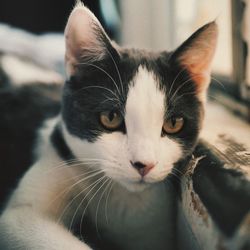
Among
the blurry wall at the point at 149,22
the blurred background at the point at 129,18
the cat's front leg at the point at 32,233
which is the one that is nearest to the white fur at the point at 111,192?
the cat's front leg at the point at 32,233

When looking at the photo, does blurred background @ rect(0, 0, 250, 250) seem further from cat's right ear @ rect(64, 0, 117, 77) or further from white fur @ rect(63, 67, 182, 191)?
cat's right ear @ rect(64, 0, 117, 77)

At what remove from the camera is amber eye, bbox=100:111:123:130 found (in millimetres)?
833

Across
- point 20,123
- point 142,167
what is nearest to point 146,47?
point 20,123

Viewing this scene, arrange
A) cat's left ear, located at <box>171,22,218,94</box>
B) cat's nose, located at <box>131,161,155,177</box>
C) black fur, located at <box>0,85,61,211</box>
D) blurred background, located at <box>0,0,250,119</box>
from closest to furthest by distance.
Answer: cat's nose, located at <box>131,161,155,177</box>, cat's left ear, located at <box>171,22,218,94</box>, black fur, located at <box>0,85,61,211</box>, blurred background, located at <box>0,0,250,119</box>

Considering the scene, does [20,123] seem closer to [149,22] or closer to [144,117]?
[144,117]

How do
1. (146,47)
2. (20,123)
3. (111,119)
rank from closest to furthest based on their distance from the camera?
(111,119) → (20,123) → (146,47)

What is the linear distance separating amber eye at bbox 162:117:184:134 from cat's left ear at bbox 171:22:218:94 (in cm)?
11

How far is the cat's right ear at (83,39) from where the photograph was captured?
Answer: 2.69ft

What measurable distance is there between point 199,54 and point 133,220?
0.43 meters

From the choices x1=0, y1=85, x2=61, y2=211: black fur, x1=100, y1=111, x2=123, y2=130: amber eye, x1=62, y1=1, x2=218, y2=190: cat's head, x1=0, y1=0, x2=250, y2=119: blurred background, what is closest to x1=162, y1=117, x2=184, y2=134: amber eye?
x1=62, y1=1, x2=218, y2=190: cat's head

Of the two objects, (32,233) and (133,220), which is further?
(133,220)

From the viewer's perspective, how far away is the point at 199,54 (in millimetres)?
892

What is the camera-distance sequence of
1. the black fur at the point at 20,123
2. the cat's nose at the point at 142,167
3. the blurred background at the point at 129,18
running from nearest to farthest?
the cat's nose at the point at 142,167, the black fur at the point at 20,123, the blurred background at the point at 129,18

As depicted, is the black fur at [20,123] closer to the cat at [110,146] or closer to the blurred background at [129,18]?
the cat at [110,146]
